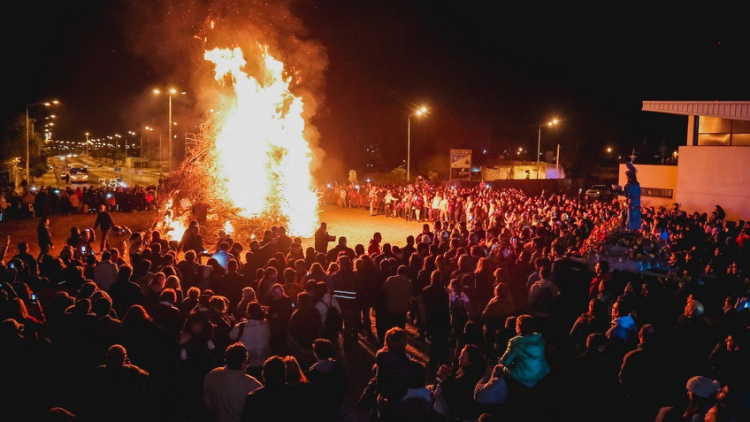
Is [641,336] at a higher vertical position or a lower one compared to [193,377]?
higher

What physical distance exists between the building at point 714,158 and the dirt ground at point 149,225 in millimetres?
11572

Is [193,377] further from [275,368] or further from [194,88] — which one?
[194,88]

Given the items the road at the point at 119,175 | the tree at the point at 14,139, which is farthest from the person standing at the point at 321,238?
the road at the point at 119,175

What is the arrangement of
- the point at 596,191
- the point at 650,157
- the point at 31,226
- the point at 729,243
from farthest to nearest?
the point at 650,157 → the point at 596,191 → the point at 31,226 → the point at 729,243

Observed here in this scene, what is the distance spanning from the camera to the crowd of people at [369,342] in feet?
15.7

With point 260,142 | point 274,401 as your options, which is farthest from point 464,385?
point 260,142

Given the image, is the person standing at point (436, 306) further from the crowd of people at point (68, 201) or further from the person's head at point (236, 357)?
the crowd of people at point (68, 201)

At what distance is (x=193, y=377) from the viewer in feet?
20.5

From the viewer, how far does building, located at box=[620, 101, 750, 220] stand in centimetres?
2214

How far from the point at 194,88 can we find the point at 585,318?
1708 cm

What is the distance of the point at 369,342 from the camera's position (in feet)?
A: 31.6

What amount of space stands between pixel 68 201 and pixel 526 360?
25.7 meters

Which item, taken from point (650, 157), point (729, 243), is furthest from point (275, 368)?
point (650, 157)

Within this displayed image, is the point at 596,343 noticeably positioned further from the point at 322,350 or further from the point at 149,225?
the point at 149,225
